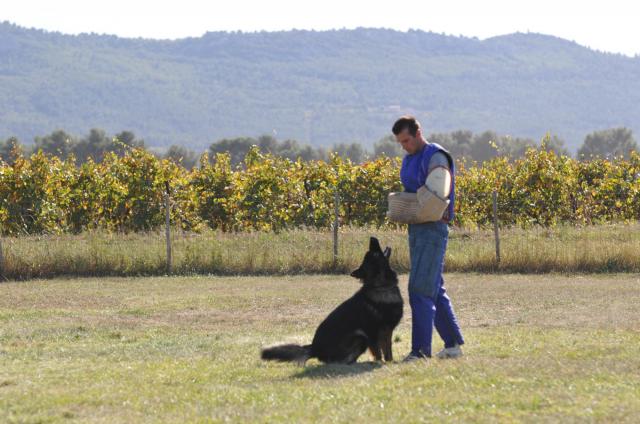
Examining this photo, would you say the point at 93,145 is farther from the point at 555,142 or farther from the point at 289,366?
the point at 289,366

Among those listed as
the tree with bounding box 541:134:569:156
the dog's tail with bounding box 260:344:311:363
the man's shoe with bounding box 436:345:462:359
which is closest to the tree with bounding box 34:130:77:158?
the tree with bounding box 541:134:569:156

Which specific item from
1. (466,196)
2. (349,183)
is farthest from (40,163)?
(466,196)

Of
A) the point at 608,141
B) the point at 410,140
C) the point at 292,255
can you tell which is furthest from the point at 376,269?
the point at 608,141

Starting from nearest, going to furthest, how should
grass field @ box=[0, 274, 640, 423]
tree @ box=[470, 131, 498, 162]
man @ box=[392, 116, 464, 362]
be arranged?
grass field @ box=[0, 274, 640, 423] < man @ box=[392, 116, 464, 362] < tree @ box=[470, 131, 498, 162]

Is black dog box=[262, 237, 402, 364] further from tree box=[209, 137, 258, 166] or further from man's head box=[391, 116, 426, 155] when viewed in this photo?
tree box=[209, 137, 258, 166]

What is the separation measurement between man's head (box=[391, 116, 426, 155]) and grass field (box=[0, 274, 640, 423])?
1.95 metres

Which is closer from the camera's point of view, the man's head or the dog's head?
the man's head

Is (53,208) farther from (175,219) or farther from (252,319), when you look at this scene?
(252,319)

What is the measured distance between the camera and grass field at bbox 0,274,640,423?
7.30 m

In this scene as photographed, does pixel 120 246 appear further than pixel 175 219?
No

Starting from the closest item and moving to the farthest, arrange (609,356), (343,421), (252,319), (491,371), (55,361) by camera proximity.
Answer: (343,421)
(491,371)
(609,356)
(55,361)
(252,319)

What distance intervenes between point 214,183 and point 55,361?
1807 cm

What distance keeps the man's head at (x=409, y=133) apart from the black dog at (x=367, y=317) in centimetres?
92

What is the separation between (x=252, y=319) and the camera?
14.8 meters
